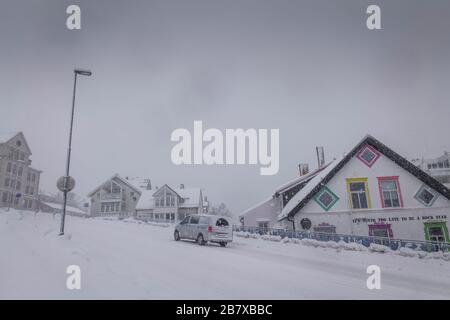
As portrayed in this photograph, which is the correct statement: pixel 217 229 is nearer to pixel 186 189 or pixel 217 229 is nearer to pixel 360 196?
pixel 360 196

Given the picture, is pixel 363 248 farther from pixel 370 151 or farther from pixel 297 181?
pixel 297 181

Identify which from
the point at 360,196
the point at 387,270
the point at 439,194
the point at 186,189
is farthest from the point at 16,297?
the point at 186,189

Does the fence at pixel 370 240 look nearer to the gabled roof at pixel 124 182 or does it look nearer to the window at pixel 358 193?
the window at pixel 358 193

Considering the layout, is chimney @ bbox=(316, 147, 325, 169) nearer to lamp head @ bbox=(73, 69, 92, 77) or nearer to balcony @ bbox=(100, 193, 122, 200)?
lamp head @ bbox=(73, 69, 92, 77)

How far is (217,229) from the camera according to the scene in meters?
13.7

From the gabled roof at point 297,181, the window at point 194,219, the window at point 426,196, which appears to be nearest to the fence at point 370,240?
the window at point 426,196

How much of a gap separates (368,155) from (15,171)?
1133 inches

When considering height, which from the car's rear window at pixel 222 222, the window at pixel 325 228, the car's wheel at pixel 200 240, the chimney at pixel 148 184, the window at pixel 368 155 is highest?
the chimney at pixel 148 184

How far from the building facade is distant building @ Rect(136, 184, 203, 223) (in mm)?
24930

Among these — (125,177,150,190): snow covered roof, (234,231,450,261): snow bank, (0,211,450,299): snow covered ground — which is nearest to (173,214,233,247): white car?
(234,231,450,261): snow bank

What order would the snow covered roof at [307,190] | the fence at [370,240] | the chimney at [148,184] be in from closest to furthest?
the fence at [370,240]
the snow covered roof at [307,190]
the chimney at [148,184]

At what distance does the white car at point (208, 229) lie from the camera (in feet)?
44.4

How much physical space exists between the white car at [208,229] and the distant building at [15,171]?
11185 mm
